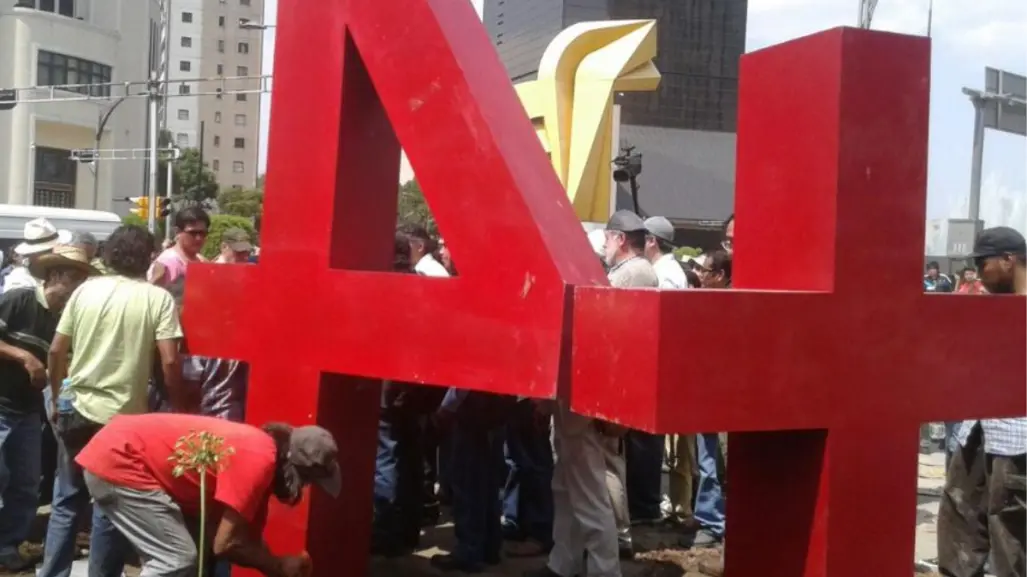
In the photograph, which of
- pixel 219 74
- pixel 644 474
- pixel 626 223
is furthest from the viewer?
pixel 219 74

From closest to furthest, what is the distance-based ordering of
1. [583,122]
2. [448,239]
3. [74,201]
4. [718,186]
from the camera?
1. [448,239]
2. [583,122]
3. [718,186]
4. [74,201]

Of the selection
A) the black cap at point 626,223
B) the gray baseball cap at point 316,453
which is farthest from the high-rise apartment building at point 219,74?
the gray baseball cap at point 316,453

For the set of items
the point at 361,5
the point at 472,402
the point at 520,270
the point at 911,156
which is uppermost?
the point at 361,5

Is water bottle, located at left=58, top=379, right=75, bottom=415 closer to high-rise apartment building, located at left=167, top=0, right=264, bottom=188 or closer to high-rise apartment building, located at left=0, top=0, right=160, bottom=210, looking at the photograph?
high-rise apartment building, located at left=0, top=0, right=160, bottom=210

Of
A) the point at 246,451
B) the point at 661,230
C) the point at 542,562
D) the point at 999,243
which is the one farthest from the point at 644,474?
the point at 246,451

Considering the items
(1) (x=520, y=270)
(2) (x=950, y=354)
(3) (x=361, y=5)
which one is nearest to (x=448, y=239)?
(1) (x=520, y=270)

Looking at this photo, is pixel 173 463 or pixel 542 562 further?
pixel 542 562

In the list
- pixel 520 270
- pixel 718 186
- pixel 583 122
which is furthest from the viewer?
pixel 718 186

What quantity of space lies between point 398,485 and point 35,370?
1.98 metres

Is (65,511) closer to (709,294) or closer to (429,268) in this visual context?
(429,268)

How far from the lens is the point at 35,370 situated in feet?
18.0

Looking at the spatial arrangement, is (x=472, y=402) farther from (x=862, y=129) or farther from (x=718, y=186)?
(x=718, y=186)

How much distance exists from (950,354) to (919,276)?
0.82ft

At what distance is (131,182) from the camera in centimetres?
4628
